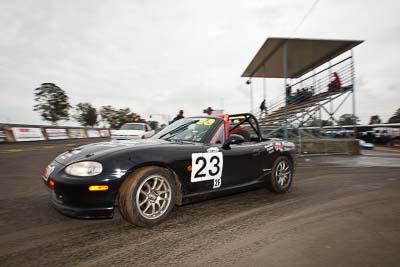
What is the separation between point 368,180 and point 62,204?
619cm

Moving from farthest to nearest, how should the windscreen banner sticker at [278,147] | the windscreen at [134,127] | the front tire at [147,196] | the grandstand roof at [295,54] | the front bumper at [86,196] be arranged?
the windscreen at [134,127] < the grandstand roof at [295,54] < the windscreen banner sticker at [278,147] < the front tire at [147,196] < the front bumper at [86,196]

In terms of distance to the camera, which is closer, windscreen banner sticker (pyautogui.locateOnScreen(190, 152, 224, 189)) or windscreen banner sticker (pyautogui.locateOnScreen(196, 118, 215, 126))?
windscreen banner sticker (pyautogui.locateOnScreen(190, 152, 224, 189))

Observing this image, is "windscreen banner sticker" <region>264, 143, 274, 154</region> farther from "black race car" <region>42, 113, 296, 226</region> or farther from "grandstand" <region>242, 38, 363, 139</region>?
"grandstand" <region>242, 38, 363, 139</region>

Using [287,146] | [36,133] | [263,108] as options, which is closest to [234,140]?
[287,146]

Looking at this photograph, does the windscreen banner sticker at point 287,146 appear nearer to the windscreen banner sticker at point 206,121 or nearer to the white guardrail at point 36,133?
the windscreen banner sticker at point 206,121

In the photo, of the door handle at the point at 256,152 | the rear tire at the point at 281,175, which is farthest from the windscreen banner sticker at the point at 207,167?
the rear tire at the point at 281,175

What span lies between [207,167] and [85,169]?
1498 mm

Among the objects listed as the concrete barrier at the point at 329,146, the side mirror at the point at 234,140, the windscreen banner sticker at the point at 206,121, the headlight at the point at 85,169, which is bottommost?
the concrete barrier at the point at 329,146

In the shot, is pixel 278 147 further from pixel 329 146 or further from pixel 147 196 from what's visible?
pixel 329 146

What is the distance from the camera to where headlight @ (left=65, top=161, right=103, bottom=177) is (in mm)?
2604

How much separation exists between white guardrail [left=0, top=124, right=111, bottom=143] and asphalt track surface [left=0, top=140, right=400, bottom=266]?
17.0 m

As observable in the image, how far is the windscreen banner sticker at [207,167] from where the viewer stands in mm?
3273

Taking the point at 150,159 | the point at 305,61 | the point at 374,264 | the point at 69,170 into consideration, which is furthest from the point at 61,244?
the point at 305,61

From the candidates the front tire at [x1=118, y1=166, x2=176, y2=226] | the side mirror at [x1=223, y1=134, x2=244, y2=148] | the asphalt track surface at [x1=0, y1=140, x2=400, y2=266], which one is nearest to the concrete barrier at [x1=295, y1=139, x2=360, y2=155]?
the asphalt track surface at [x1=0, y1=140, x2=400, y2=266]
